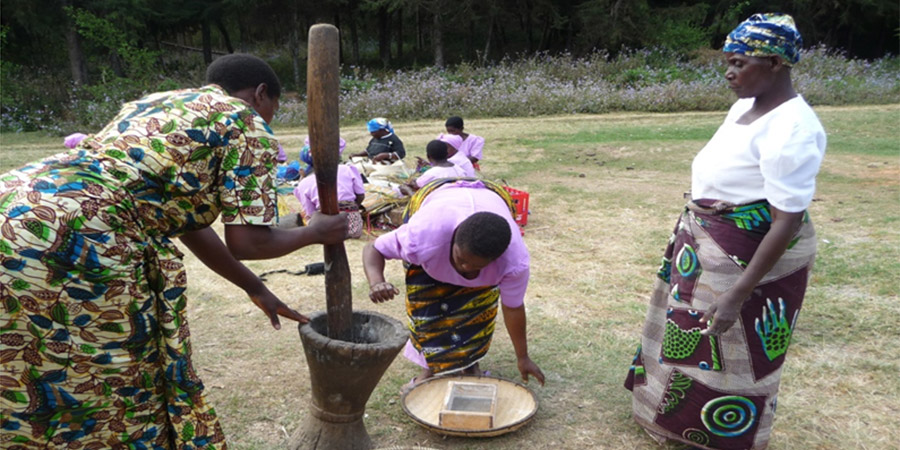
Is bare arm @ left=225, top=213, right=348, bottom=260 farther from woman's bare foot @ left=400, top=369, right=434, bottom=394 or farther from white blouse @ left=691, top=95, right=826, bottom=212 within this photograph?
white blouse @ left=691, top=95, right=826, bottom=212

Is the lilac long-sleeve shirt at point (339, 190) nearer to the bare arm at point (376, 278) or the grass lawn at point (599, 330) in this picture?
the grass lawn at point (599, 330)

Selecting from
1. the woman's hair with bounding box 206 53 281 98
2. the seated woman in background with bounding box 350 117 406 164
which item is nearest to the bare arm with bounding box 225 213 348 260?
the woman's hair with bounding box 206 53 281 98

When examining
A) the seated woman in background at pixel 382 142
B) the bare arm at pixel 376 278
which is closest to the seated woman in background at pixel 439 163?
the seated woman in background at pixel 382 142

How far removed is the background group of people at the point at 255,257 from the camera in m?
1.63

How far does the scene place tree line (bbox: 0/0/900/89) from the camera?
1850 centimetres

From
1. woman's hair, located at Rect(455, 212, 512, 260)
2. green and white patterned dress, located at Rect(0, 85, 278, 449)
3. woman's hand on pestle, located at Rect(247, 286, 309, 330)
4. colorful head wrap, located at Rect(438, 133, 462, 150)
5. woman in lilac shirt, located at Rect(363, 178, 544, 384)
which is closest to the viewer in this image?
green and white patterned dress, located at Rect(0, 85, 278, 449)

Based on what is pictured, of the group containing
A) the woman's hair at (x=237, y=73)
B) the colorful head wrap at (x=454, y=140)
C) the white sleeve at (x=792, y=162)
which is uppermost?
the woman's hair at (x=237, y=73)

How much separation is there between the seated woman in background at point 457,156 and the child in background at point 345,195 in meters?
1.04

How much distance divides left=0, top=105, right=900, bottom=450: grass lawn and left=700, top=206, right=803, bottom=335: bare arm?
2.67 ft

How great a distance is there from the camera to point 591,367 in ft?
12.3

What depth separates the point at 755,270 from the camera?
2410mm

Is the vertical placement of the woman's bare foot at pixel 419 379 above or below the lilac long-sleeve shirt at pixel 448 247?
below

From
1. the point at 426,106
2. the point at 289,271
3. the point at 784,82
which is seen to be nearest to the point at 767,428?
the point at 784,82

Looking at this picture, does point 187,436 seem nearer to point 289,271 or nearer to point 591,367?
point 591,367
